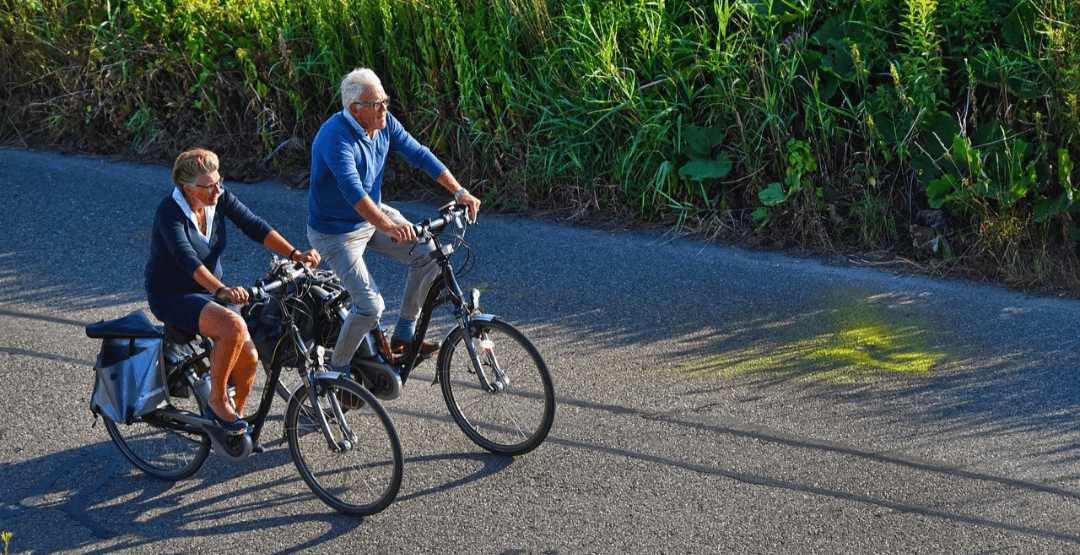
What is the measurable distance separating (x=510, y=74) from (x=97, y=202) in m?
3.96

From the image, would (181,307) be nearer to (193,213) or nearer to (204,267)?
(204,267)

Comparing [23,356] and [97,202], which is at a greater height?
[97,202]

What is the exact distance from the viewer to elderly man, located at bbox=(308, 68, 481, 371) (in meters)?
5.51

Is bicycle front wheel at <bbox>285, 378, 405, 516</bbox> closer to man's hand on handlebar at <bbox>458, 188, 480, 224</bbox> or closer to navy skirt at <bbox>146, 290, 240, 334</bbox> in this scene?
navy skirt at <bbox>146, 290, 240, 334</bbox>

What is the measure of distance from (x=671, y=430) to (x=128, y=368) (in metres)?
2.73

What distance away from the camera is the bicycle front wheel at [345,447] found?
16.2ft

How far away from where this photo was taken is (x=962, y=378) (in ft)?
20.5

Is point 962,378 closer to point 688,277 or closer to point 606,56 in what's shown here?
point 688,277

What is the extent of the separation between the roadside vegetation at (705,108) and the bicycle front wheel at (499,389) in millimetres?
3474

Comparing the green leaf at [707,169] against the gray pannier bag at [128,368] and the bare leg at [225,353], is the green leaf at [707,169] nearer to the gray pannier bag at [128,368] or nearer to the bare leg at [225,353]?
the bare leg at [225,353]

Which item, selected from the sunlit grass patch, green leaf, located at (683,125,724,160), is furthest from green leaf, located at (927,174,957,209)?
green leaf, located at (683,125,724,160)

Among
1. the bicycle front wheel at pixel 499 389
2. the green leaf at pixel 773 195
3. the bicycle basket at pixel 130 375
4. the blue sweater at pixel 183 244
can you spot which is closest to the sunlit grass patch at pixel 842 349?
the bicycle front wheel at pixel 499 389

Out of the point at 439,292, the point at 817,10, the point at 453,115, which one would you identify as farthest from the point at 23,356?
the point at 817,10

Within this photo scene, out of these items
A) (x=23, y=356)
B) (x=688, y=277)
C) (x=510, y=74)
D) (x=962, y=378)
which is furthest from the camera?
(x=510, y=74)
